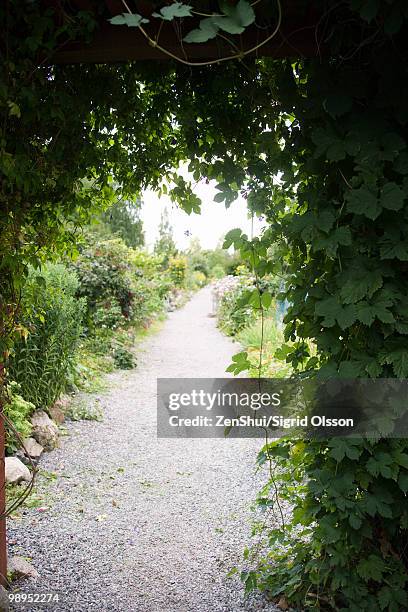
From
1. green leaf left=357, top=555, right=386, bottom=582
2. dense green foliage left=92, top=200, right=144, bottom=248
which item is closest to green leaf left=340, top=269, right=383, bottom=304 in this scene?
green leaf left=357, top=555, right=386, bottom=582

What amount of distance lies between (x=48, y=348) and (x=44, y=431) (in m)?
0.82

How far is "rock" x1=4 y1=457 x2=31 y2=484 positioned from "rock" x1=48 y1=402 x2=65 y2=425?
1278mm

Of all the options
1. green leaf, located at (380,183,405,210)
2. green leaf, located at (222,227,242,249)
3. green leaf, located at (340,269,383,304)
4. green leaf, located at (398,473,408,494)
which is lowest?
green leaf, located at (398,473,408,494)

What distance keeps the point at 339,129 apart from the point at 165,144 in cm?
127

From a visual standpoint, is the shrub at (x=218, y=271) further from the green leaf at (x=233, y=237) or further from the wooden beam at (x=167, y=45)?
the wooden beam at (x=167, y=45)

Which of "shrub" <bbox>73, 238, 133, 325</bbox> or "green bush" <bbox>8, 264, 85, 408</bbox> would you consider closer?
"green bush" <bbox>8, 264, 85, 408</bbox>

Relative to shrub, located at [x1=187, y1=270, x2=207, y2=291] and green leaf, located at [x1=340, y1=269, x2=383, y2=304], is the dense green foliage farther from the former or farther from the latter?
green leaf, located at [x1=340, y1=269, x2=383, y2=304]

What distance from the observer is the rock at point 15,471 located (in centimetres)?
371

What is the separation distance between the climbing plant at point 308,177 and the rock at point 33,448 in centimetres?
244

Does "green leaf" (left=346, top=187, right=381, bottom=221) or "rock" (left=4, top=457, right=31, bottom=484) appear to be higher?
"green leaf" (left=346, top=187, right=381, bottom=221)

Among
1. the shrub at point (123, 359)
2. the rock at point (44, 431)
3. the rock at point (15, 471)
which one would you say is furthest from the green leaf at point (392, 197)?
the shrub at point (123, 359)

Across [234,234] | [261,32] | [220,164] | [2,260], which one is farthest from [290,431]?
[261,32]

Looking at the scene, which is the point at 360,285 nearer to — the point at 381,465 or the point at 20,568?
the point at 381,465

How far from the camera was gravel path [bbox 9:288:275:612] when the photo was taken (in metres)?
2.62
